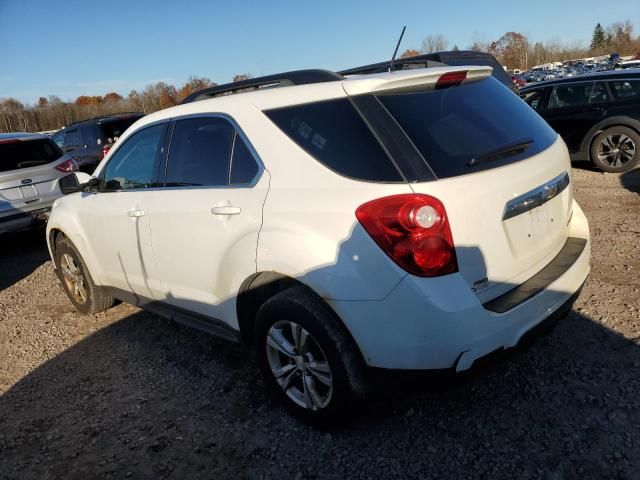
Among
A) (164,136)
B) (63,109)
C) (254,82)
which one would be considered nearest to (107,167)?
(164,136)

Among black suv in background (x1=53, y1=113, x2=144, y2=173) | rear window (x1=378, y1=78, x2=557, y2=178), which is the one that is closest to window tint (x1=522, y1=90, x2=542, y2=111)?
rear window (x1=378, y1=78, x2=557, y2=178)

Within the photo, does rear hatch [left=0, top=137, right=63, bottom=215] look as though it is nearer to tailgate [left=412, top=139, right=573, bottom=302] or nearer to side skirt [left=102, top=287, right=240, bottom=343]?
side skirt [left=102, top=287, right=240, bottom=343]

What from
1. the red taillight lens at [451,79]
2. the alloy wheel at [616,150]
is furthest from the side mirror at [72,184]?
the alloy wheel at [616,150]

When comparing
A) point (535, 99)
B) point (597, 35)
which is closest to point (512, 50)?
point (597, 35)

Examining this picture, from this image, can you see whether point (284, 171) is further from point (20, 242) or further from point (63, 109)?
point (63, 109)

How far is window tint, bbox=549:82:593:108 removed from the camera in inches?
335

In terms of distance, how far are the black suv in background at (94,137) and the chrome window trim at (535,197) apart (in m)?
10.2

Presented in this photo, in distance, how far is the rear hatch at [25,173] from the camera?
22.1ft

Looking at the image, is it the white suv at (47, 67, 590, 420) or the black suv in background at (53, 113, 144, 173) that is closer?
the white suv at (47, 67, 590, 420)

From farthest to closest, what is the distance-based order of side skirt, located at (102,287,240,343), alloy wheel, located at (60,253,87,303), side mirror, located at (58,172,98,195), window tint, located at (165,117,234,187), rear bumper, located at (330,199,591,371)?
1. alloy wheel, located at (60,253,87,303)
2. side mirror, located at (58,172,98,195)
3. side skirt, located at (102,287,240,343)
4. window tint, located at (165,117,234,187)
5. rear bumper, located at (330,199,591,371)

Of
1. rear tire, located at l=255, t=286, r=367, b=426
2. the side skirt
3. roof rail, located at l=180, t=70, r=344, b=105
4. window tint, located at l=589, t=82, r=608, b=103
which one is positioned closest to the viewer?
rear tire, located at l=255, t=286, r=367, b=426

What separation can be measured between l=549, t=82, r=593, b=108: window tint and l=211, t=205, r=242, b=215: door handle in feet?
25.7

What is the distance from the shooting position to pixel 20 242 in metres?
8.27

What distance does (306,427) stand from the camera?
9.21 feet
